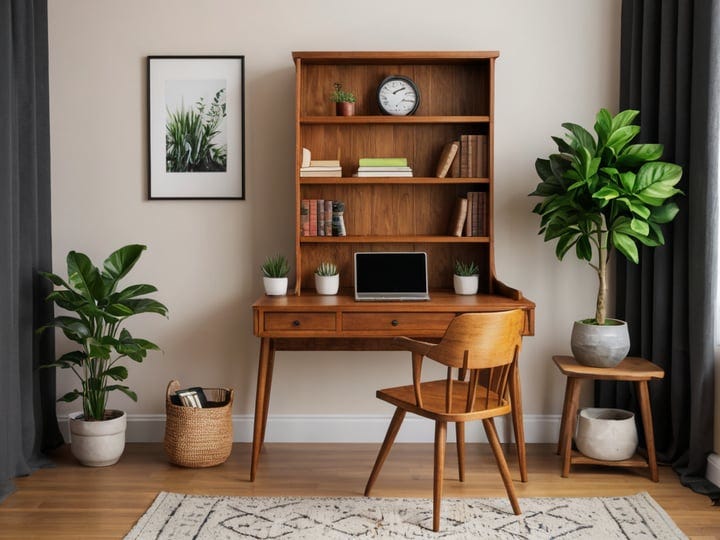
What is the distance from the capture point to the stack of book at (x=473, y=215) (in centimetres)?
376

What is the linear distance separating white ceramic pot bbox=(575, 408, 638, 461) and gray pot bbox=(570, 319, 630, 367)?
0.89 feet

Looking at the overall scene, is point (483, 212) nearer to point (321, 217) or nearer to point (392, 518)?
point (321, 217)

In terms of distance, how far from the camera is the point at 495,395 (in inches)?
122

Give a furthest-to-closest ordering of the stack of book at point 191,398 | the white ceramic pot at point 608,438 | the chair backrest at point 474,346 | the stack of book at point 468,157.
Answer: the stack of book at point 468,157 < the stack of book at point 191,398 < the white ceramic pot at point 608,438 < the chair backrest at point 474,346

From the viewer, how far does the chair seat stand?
282 cm

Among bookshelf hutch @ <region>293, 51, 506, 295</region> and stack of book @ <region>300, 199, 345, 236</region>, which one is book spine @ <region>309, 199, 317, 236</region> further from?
Answer: bookshelf hutch @ <region>293, 51, 506, 295</region>

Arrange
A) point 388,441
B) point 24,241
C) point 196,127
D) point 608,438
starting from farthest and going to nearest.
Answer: point 196,127, point 24,241, point 608,438, point 388,441

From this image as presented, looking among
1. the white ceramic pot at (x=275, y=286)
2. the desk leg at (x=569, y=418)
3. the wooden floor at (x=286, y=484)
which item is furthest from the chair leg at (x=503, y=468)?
the white ceramic pot at (x=275, y=286)

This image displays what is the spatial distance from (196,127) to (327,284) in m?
1.07

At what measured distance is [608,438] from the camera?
135 inches

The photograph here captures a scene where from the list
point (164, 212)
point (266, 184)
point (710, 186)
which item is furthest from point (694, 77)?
point (164, 212)

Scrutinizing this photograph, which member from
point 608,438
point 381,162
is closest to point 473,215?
point 381,162

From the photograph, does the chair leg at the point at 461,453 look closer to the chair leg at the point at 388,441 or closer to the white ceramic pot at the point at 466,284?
the chair leg at the point at 388,441

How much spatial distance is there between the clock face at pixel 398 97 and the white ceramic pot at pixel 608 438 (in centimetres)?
171
